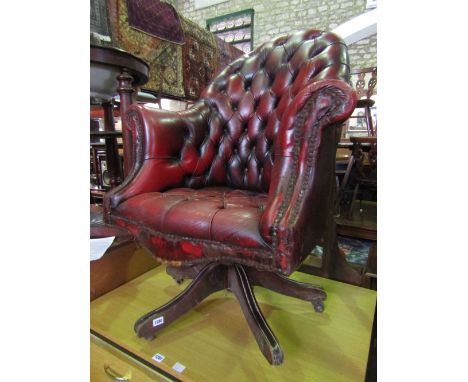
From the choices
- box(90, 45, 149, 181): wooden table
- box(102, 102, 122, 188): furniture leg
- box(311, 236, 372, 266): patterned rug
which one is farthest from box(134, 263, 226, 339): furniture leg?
box(102, 102, 122, 188): furniture leg

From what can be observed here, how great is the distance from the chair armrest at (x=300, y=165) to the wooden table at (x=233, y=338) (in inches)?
16.1

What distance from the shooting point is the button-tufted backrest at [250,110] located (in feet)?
3.78

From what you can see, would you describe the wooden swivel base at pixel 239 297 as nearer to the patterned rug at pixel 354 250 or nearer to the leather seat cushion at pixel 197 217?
the leather seat cushion at pixel 197 217

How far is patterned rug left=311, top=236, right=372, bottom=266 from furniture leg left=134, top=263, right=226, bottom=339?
936 millimetres

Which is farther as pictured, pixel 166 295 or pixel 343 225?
pixel 343 225

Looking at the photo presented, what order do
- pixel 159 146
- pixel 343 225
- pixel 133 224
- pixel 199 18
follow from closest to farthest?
pixel 133 224, pixel 159 146, pixel 343 225, pixel 199 18

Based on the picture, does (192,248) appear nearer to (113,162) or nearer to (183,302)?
(183,302)

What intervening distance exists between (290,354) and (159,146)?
2.74ft

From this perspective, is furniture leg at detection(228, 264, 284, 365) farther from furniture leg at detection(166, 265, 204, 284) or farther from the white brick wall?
the white brick wall

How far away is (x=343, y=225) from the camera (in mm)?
2008
